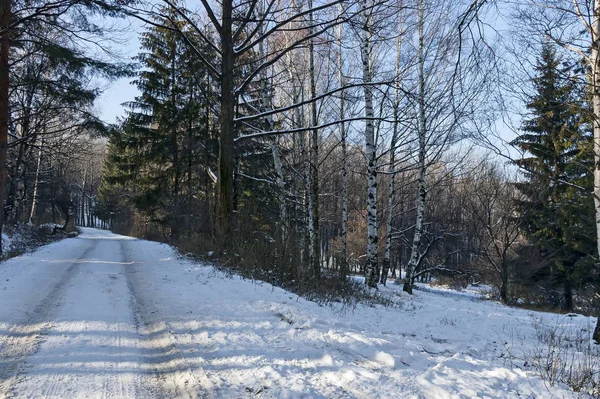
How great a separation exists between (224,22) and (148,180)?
17.9m

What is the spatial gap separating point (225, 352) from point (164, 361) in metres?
0.59

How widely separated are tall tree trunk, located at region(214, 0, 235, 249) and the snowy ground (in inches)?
164

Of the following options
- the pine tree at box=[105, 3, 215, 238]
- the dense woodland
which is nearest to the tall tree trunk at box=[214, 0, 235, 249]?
the dense woodland

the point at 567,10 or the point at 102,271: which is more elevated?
the point at 567,10

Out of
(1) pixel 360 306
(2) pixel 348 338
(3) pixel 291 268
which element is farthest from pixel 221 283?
(2) pixel 348 338

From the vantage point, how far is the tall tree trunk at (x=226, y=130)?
36.4 feet

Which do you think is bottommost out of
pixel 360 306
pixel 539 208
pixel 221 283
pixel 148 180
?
pixel 360 306

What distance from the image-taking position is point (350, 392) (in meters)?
3.21

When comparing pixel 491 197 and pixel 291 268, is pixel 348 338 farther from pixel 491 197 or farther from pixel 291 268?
pixel 491 197

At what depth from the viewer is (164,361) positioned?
3.82 m

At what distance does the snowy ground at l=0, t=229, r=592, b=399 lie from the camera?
3260 mm

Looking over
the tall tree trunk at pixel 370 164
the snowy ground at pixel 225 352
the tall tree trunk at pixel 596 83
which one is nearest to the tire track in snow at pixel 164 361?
the snowy ground at pixel 225 352

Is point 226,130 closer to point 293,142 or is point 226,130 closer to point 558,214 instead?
point 293,142

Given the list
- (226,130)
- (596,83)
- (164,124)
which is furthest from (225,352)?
(164,124)
